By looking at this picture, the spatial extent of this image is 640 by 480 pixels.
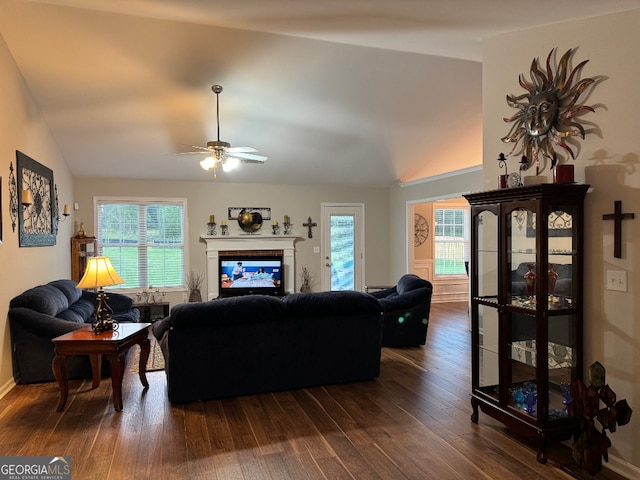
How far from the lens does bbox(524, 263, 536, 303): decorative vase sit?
293 centimetres

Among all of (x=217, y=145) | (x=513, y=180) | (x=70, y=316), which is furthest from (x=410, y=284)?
(x=70, y=316)

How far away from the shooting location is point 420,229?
958 cm

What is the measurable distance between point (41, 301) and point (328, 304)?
2833 millimetres

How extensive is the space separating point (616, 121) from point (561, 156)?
391 mm

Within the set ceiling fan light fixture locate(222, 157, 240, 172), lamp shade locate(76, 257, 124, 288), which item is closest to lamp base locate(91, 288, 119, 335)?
lamp shade locate(76, 257, 124, 288)

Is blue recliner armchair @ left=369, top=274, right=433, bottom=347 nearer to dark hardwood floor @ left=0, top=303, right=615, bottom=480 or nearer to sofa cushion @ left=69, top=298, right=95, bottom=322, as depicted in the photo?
dark hardwood floor @ left=0, top=303, right=615, bottom=480

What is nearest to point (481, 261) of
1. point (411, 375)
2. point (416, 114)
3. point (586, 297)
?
point (586, 297)

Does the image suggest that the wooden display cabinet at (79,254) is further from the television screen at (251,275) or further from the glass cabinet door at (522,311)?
the glass cabinet door at (522,311)

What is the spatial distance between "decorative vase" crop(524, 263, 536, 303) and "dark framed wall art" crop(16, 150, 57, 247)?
15.5 ft

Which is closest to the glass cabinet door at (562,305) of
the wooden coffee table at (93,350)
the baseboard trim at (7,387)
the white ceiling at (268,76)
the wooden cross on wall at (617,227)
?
the wooden cross on wall at (617,227)

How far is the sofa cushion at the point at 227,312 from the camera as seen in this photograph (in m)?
3.64

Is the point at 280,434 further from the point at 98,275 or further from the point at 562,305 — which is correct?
the point at 562,305

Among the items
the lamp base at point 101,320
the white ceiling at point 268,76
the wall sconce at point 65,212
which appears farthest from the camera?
the wall sconce at point 65,212

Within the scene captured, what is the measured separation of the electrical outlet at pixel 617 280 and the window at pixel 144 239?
22.5 feet
